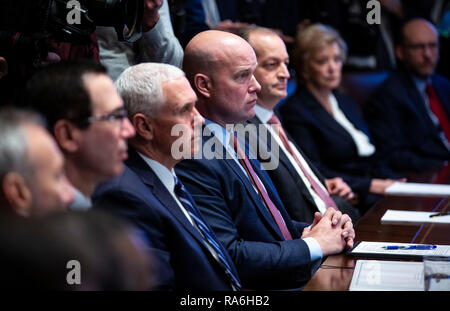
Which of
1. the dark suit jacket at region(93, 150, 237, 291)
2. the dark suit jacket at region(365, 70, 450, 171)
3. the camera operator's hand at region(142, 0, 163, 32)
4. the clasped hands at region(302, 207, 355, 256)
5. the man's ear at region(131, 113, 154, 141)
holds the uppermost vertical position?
the camera operator's hand at region(142, 0, 163, 32)

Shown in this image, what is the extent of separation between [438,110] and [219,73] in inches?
105

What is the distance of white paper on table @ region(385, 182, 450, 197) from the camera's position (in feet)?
10.4

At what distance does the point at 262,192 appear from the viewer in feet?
8.33

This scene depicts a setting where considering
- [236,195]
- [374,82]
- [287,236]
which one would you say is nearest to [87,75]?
[236,195]

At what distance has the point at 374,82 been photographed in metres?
4.88

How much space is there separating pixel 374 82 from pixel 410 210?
7.19 feet

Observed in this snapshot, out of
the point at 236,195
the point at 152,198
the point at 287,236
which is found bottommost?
the point at 287,236

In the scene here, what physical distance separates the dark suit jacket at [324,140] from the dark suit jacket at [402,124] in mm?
422

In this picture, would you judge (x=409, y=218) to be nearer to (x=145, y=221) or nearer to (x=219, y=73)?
(x=219, y=73)

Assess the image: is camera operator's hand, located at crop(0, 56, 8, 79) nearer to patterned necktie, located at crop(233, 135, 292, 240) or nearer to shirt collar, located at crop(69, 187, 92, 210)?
shirt collar, located at crop(69, 187, 92, 210)

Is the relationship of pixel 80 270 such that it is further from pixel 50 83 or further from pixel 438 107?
pixel 438 107

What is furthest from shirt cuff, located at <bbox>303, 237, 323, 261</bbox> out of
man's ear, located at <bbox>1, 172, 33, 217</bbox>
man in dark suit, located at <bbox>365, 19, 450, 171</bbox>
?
man in dark suit, located at <bbox>365, 19, 450, 171</bbox>

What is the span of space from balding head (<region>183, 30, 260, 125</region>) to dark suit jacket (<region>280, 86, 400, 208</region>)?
1352 mm

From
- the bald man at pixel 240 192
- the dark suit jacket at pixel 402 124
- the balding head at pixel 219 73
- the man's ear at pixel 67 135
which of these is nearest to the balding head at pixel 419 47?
the dark suit jacket at pixel 402 124
